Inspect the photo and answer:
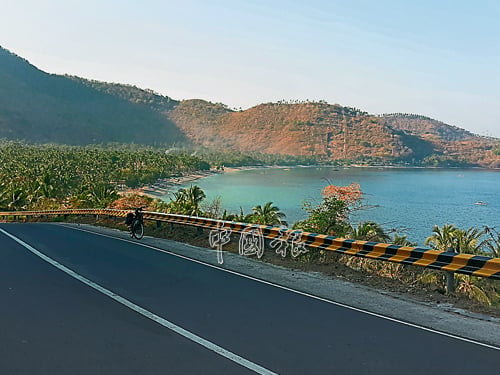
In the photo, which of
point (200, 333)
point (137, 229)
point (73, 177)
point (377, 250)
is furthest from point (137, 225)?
point (73, 177)

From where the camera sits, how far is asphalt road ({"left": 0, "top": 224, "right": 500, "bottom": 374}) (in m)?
5.59

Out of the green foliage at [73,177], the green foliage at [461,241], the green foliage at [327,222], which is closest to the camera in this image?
the green foliage at [327,222]

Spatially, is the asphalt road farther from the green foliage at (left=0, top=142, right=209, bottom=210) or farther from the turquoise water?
the turquoise water

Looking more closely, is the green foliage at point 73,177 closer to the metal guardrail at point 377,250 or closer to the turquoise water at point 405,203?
the turquoise water at point 405,203

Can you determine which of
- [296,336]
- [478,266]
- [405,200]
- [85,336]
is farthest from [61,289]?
[405,200]

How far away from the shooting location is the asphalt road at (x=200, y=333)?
5594 millimetres

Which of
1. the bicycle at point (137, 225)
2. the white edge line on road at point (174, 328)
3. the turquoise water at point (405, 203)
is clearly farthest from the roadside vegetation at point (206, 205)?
the turquoise water at point (405, 203)

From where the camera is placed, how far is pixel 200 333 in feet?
22.1


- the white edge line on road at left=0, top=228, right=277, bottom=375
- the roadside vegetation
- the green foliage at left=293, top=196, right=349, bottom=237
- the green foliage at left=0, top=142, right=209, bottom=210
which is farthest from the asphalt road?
the green foliage at left=0, top=142, right=209, bottom=210

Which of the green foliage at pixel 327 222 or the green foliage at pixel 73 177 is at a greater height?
the green foliage at pixel 327 222

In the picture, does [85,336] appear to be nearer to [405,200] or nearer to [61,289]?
[61,289]

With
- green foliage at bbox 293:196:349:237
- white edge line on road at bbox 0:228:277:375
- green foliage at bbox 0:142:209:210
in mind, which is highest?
white edge line on road at bbox 0:228:277:375

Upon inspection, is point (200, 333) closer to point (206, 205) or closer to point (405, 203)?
point (206, 205)

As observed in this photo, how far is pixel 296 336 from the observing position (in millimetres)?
6656
